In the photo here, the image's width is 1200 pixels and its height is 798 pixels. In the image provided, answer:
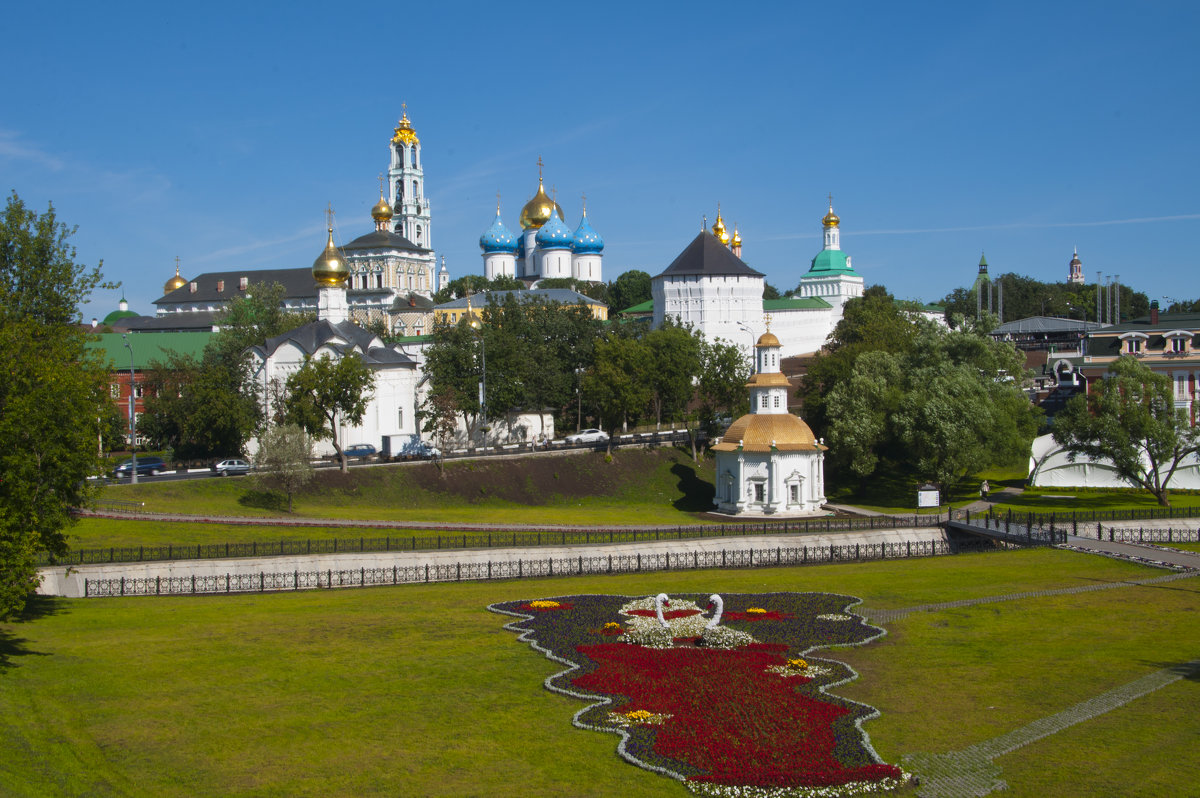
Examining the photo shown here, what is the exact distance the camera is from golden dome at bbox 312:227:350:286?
70000 mm

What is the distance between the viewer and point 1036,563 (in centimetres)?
3512

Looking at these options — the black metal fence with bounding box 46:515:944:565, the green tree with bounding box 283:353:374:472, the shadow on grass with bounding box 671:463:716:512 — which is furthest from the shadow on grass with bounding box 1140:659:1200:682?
the green tree with bounding box 283:353:374:472

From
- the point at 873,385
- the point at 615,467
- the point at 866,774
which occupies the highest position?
the point at 873,385

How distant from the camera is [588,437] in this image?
66.8 m

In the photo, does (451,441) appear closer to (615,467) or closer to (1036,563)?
(615,467)

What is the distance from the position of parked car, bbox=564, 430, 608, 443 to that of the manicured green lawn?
109ft

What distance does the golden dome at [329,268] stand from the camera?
7000 cm

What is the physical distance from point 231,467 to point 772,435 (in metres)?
28.0

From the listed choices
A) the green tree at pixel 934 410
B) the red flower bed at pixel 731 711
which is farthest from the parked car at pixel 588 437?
the red flower bed at pixel 731 711

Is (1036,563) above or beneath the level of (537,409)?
beneath

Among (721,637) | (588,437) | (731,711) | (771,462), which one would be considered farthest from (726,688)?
(588,437)

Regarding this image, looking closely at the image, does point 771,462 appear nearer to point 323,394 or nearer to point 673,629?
point 323,394

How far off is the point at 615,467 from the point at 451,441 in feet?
37.1

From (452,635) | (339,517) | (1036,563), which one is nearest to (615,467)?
(339,517)
